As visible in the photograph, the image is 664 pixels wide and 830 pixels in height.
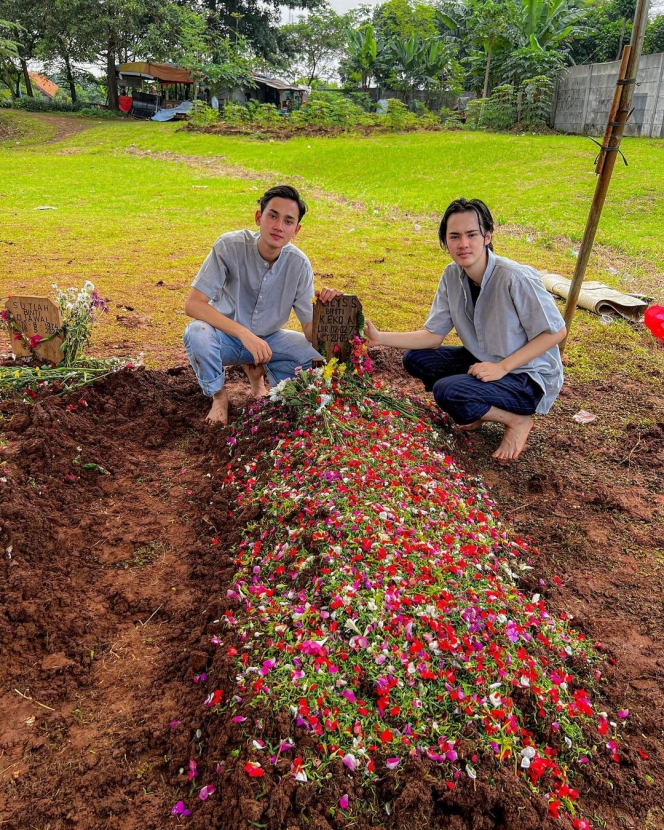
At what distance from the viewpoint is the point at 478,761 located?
1.62m

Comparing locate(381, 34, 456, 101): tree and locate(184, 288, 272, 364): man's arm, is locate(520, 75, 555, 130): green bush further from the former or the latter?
locate(184, 288, 272, 364): man's arm

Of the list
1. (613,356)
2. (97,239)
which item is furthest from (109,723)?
(97,239)

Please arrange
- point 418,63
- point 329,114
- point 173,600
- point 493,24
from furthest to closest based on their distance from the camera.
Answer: point 418,63, point 329,114, point 493,24, point 173,600

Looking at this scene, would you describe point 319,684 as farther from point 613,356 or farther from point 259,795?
point 613,356

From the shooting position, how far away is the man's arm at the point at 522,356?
305 centimetres

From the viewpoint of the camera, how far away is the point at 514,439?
3266 millimetres

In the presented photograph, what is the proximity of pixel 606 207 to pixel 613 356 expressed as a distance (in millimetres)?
5824

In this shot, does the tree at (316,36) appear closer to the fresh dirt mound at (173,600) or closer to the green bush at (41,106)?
the green bush at (41,106)

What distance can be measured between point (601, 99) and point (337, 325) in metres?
17.5

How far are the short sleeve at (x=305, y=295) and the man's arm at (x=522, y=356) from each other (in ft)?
3.19

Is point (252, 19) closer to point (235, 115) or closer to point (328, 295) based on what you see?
point (235, 115)

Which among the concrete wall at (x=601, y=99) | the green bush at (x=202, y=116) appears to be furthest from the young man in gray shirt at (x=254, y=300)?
the green bush at (x=202, y=116)

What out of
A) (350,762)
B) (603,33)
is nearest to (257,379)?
(350,762)

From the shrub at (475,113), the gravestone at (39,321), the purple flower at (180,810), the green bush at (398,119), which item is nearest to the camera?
the purple flower at (180,810)
